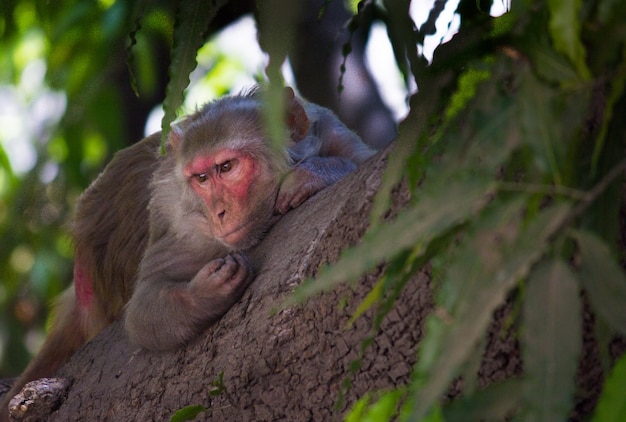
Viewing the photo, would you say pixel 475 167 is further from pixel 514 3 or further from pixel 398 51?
pixel 398 51

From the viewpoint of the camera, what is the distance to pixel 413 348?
1.64 meters

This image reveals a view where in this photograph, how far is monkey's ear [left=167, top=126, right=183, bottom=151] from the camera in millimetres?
3051

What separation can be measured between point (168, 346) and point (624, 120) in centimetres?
163

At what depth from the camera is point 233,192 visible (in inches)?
110

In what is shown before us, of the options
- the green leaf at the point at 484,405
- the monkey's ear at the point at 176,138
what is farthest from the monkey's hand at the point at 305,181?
the green leaf at the point at 484,405

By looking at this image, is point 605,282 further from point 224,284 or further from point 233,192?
point 233,192

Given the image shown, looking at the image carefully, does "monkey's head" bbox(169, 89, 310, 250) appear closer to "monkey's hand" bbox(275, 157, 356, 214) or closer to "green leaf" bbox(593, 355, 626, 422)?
"monkey's hand" bbox(275, 157, 356, 214)

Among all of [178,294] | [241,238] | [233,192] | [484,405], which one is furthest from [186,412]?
[484,405]

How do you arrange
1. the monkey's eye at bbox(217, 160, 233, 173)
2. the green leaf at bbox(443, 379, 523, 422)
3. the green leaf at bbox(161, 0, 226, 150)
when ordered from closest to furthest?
1. the green leaf at bbox(443, 379, 523, 422)
2. the green leaf at bbox(161, 0, 226, 150)
3. the monkey's eye at bbox(217, 160, 233, 173)

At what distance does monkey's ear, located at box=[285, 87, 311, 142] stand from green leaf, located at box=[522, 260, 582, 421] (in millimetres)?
2244

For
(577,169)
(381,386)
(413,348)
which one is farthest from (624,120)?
(381,386)

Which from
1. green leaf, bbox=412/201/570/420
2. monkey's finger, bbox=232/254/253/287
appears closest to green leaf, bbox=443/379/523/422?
green leaf, bbox=412/201/570/420

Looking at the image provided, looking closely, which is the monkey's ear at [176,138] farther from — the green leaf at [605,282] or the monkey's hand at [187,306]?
the green leaf at [605,282]

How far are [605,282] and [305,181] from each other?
175cm
